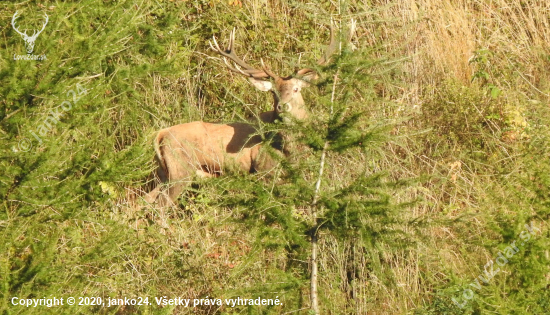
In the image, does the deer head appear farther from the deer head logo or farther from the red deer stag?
the deer head logo

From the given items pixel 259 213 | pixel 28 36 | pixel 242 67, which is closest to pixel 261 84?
pixel 242 67

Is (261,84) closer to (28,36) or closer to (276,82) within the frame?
(276,82)

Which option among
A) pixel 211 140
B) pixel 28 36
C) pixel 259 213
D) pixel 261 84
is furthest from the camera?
pixel 261 84

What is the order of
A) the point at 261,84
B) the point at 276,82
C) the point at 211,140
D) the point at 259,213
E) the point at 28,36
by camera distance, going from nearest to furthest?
the point at 259,213 < the point at 28,36 < the point at 276,82 < the point at 211,140 < the point at 261,84

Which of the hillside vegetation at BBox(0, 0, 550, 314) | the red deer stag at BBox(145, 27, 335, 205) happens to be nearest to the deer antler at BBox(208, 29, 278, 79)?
the red deer stag at BBox(145, 27, 335, 205)

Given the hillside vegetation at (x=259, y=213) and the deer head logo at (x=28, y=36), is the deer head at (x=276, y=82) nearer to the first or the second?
the hillside vegetation at (x=259, y=213)

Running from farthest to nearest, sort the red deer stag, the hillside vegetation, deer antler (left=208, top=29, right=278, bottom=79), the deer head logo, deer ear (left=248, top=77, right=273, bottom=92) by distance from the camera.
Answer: deer ear (left=248, top=77, right=273, bottom=92), deer antler (left=208, top=29, right=278, bottom=79), the red deer stag, the deer head logo, the hillside vegetation

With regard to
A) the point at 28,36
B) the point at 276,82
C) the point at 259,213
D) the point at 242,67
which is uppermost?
the point at 242,67

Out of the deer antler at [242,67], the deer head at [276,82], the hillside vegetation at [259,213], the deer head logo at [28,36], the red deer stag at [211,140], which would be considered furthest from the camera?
the deer antler at [242,67]

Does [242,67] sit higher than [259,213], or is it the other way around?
[242,67]

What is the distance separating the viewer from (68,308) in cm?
521

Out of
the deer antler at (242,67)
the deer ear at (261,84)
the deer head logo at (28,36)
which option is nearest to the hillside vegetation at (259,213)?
the deer head logo at (28,36)

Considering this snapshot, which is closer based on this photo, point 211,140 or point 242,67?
point 211,140

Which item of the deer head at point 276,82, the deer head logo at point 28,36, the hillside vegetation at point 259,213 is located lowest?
the hillside vegetation at point 259,213
